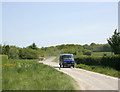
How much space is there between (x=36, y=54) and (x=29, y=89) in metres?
84.8

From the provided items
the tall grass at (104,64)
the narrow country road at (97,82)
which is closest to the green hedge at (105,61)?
the tall grass at (104,64)

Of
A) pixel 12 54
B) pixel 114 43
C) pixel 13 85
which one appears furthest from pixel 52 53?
pixel 13 85

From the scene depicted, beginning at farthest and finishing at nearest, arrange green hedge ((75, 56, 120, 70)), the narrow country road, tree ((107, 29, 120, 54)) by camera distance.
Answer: tree ((107, 29, 120, 54))
green hedge ((75, 56, 120, 70))
the narrow country road

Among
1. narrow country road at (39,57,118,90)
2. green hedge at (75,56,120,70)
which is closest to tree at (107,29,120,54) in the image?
green hedge at (75,56,120,70)

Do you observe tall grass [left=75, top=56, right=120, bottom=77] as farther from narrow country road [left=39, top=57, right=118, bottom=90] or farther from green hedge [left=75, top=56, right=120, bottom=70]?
narrow country road [left=39, top=57, right=118, bottom=90]

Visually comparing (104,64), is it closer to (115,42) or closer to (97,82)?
(115,42)

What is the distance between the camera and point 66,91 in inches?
398

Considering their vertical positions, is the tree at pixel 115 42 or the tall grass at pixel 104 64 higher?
the tree at pixel 115 42

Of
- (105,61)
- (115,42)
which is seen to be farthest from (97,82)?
(115,42)

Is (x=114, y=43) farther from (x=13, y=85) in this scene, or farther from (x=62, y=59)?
(x=13, y=85)

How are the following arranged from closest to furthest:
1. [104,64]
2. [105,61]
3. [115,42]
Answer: [105,61] → [104,64] → [115,42]

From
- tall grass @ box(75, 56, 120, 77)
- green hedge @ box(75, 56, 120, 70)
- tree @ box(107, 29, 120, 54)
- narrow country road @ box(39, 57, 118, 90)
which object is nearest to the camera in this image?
narrow country road @ box(39, 57, 118, 90)

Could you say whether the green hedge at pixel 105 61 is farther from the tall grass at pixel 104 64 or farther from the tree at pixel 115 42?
the tree at pixel 115 42

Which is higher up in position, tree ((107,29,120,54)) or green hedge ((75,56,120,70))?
tree ((107,29,120,54))
